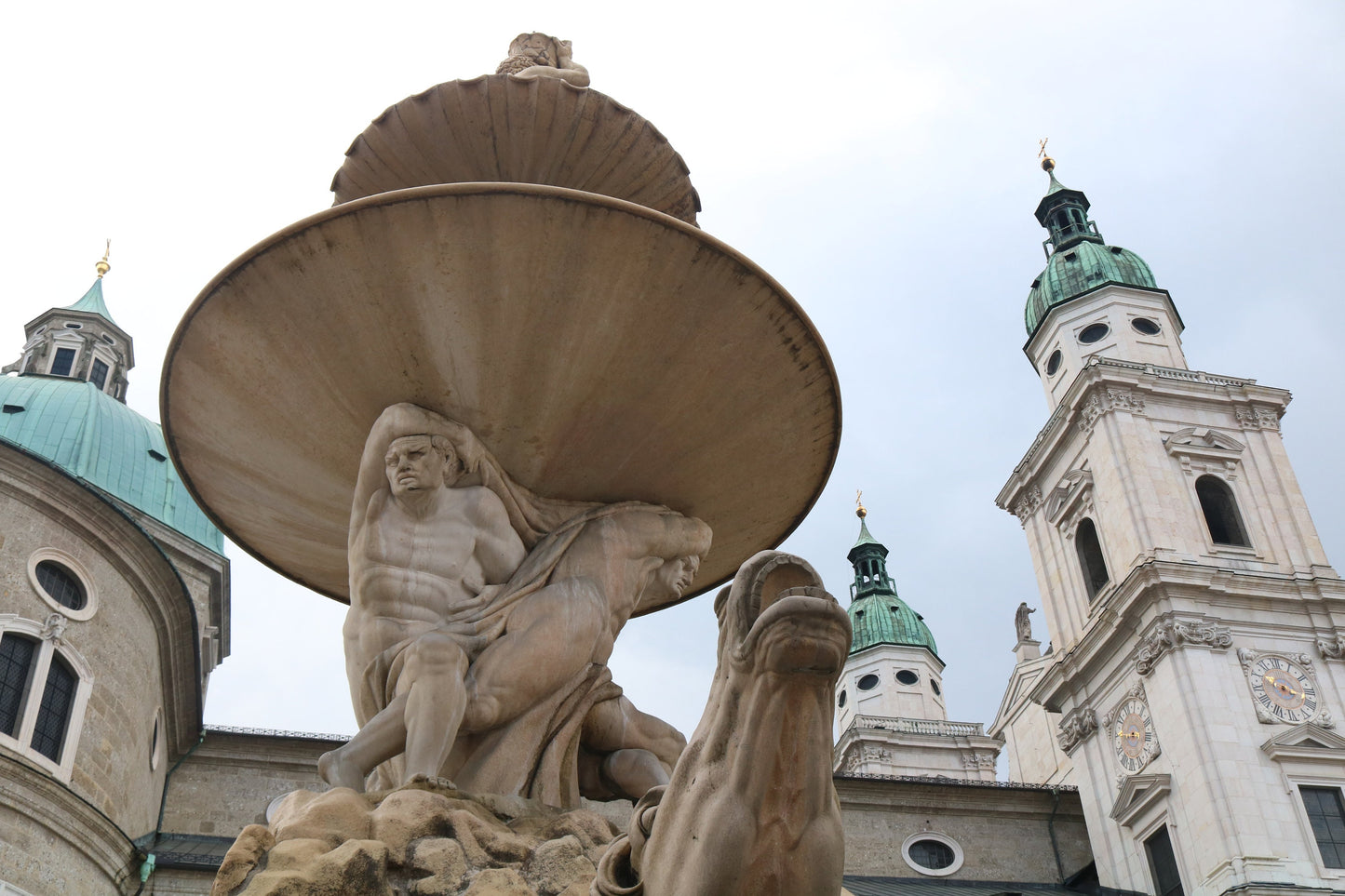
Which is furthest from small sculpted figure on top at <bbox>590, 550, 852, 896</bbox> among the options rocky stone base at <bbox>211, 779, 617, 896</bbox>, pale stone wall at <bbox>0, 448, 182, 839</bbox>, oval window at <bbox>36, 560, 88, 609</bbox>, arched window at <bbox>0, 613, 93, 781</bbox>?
oval window at <bbox>36, 560, 88, 609</bbox>

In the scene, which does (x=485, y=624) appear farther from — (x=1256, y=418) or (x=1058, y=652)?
(x=1256, y=418)

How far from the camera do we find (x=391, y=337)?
471 cm

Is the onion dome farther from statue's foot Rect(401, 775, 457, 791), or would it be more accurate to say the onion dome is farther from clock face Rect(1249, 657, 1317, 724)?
statue's foot Rect(401, 775, 457, 791)

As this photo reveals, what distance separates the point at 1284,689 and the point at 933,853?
29.1 feet

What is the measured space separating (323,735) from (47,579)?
740 centimetres

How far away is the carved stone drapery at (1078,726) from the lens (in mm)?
30891

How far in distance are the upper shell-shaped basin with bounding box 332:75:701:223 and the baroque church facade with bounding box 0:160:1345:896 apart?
49.5ft

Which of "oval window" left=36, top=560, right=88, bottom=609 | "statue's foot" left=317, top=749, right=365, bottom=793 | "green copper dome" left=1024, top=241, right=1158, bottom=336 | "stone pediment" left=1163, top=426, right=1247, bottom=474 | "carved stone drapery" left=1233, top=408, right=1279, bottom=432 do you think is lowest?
"statue's foot" left=317, top=749, right=365, bottom=793

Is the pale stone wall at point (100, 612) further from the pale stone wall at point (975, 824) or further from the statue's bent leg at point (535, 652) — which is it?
the statue's bent leg at point (535, 652)

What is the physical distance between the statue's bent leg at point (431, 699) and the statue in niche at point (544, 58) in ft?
9.60

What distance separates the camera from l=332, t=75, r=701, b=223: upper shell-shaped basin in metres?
5.45

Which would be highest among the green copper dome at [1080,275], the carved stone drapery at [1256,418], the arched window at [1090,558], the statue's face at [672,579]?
the green copper dome at [1080,275]

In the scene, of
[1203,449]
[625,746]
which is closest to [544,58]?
[625,746]

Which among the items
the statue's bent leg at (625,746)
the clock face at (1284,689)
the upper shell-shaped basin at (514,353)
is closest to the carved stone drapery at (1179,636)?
the clock face at (1284,689)
